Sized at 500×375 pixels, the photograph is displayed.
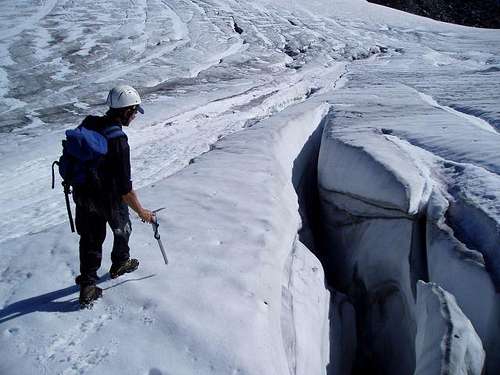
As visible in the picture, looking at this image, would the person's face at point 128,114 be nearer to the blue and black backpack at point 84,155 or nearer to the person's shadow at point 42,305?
the blue and black backpack at point 84,155

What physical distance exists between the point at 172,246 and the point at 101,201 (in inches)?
37.9

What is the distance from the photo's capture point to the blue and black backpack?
2277mm

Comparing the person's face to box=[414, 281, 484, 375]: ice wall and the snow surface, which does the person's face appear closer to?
the snow surface

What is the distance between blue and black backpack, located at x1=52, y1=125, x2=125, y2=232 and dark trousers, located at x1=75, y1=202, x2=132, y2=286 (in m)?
0.18

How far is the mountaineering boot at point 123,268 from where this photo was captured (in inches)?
115

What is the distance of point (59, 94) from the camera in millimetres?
11055

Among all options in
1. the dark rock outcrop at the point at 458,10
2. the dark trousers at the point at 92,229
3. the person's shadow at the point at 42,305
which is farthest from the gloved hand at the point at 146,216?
the dark rock outcrop at the point at 458,10

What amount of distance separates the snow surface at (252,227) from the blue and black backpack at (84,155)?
84 cm

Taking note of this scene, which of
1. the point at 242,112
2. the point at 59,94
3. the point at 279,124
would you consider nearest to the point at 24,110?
the point at 59,94

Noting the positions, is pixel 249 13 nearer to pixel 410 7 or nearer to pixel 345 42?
pixel 345 42

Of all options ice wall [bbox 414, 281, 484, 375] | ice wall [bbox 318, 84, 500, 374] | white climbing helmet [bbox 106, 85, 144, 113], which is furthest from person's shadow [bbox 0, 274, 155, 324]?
ice wall [bbox 318, 84, 500, 374]

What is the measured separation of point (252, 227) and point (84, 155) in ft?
5.82

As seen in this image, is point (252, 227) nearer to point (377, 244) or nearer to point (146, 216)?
point (146, 216)

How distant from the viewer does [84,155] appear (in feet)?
7.53
